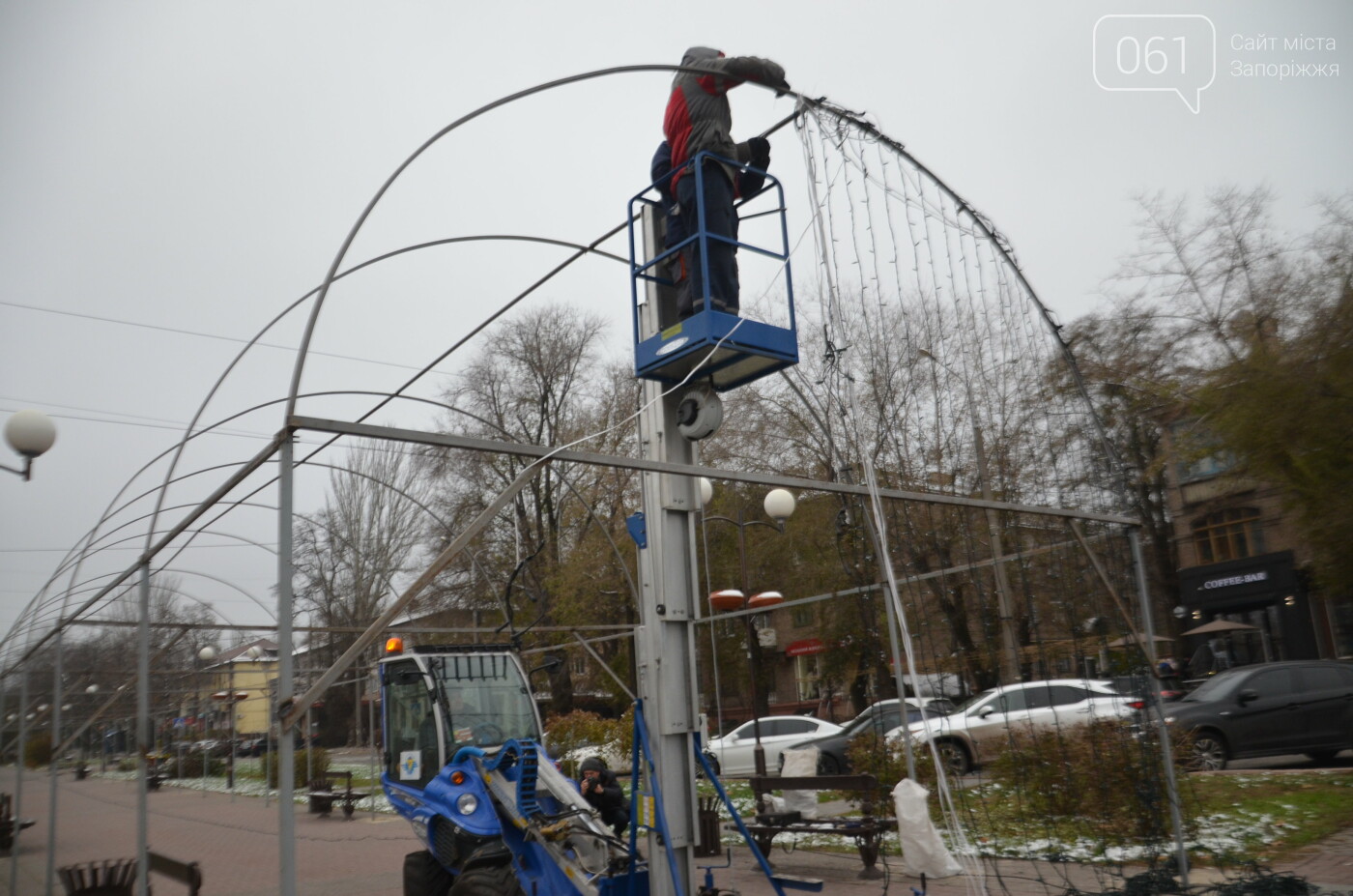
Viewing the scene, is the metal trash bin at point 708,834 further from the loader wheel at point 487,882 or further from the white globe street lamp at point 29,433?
the white globe street lamp at point 29,433

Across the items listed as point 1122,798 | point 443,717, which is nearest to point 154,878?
point 443,717

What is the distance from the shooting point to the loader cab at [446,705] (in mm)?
9758

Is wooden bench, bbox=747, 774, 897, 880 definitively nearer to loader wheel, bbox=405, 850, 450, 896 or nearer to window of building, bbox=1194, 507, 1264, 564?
loader wheel, bbox=405, 850, 450, 896

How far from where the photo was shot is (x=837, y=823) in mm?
10484

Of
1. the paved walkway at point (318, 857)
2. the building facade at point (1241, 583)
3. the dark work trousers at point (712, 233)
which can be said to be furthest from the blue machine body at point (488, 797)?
the building facade at point (1241, 583)

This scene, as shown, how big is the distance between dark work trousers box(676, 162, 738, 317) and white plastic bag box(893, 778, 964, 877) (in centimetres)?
350

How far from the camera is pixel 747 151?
751 centimetres

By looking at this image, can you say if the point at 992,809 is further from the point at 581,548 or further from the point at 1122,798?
the point at 581,548

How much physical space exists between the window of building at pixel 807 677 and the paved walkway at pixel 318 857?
700 inches

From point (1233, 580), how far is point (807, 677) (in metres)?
15.1

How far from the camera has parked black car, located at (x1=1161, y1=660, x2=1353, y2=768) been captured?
12.7 m

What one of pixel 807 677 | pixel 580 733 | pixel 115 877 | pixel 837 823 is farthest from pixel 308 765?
pixel 807 677

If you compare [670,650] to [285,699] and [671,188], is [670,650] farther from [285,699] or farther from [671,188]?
[671,188]

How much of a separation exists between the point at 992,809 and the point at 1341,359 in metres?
6.68
